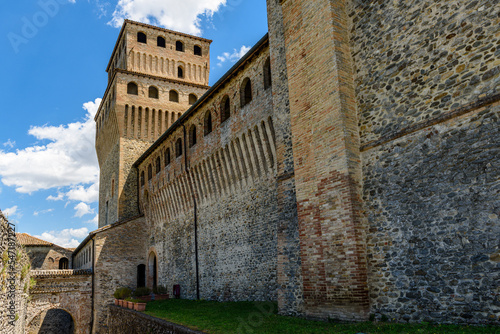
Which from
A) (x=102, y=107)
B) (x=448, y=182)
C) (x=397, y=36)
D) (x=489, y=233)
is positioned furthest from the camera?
Result: (x=102, y=107)

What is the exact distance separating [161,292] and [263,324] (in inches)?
491

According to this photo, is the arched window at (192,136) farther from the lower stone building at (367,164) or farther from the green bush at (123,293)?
the green bush at (123,293)

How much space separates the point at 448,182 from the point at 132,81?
24070 millimetres

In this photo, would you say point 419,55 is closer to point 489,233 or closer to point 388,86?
point 388,86

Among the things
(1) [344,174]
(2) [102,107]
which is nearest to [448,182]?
(1) [344,174]

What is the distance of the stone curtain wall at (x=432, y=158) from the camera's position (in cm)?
593

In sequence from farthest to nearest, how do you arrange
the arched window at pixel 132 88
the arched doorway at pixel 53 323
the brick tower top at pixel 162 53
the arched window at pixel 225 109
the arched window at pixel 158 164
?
1. the brick tower top at pixel 162 53
2. the arched doorway at pixel 53 323
3. the arched window at pixel 132 88
4. the arched window at pixel 158 164
5. the arched window at pixel 225 109

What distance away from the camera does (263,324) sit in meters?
8.43

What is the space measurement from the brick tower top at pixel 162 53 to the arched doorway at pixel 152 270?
13.2 m

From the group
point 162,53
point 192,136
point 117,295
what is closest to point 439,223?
point 192,136

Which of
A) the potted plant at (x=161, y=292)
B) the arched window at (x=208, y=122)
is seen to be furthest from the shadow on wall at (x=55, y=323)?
the arched window at (x=208, y=122)

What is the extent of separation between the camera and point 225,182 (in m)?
15.0

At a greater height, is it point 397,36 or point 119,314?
point 397,36

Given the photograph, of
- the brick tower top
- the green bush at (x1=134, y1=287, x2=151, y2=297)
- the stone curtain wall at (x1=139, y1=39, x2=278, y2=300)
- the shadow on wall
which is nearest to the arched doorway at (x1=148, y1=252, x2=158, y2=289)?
the stone curtain wall at (x1=139, y1=39, x2=278, y2=300)
